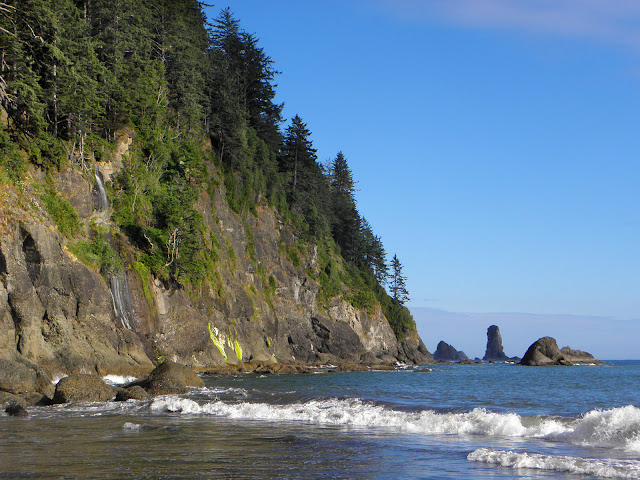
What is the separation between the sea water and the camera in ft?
33.1

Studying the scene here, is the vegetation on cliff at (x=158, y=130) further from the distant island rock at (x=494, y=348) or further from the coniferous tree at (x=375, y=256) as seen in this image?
the distant island rock at (x=494, y=348)

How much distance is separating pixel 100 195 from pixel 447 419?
2899 cm

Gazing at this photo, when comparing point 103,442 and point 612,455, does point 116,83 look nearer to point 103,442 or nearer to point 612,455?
point 103,442

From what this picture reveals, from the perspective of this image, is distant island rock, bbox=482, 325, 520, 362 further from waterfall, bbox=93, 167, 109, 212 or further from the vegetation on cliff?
waterfall, bbox=93, 167, 109, 212

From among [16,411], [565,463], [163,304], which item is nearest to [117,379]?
[163,304]

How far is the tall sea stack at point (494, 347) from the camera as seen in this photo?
522ft

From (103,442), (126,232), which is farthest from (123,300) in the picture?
(103,442)

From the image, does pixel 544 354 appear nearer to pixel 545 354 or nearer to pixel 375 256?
pixel 545 354

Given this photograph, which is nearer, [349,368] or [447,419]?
[447,419]

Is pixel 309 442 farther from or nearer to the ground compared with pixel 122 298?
nearer to the ground

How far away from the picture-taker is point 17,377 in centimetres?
2438

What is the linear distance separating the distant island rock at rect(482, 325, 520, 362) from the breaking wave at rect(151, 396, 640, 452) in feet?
481

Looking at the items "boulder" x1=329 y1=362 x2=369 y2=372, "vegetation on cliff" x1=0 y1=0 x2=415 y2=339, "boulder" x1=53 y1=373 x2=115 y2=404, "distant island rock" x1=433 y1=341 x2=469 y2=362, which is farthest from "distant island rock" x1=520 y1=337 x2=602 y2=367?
"boulder" x1=53 y1=373 x2=115 y2=404

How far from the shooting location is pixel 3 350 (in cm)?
2598
